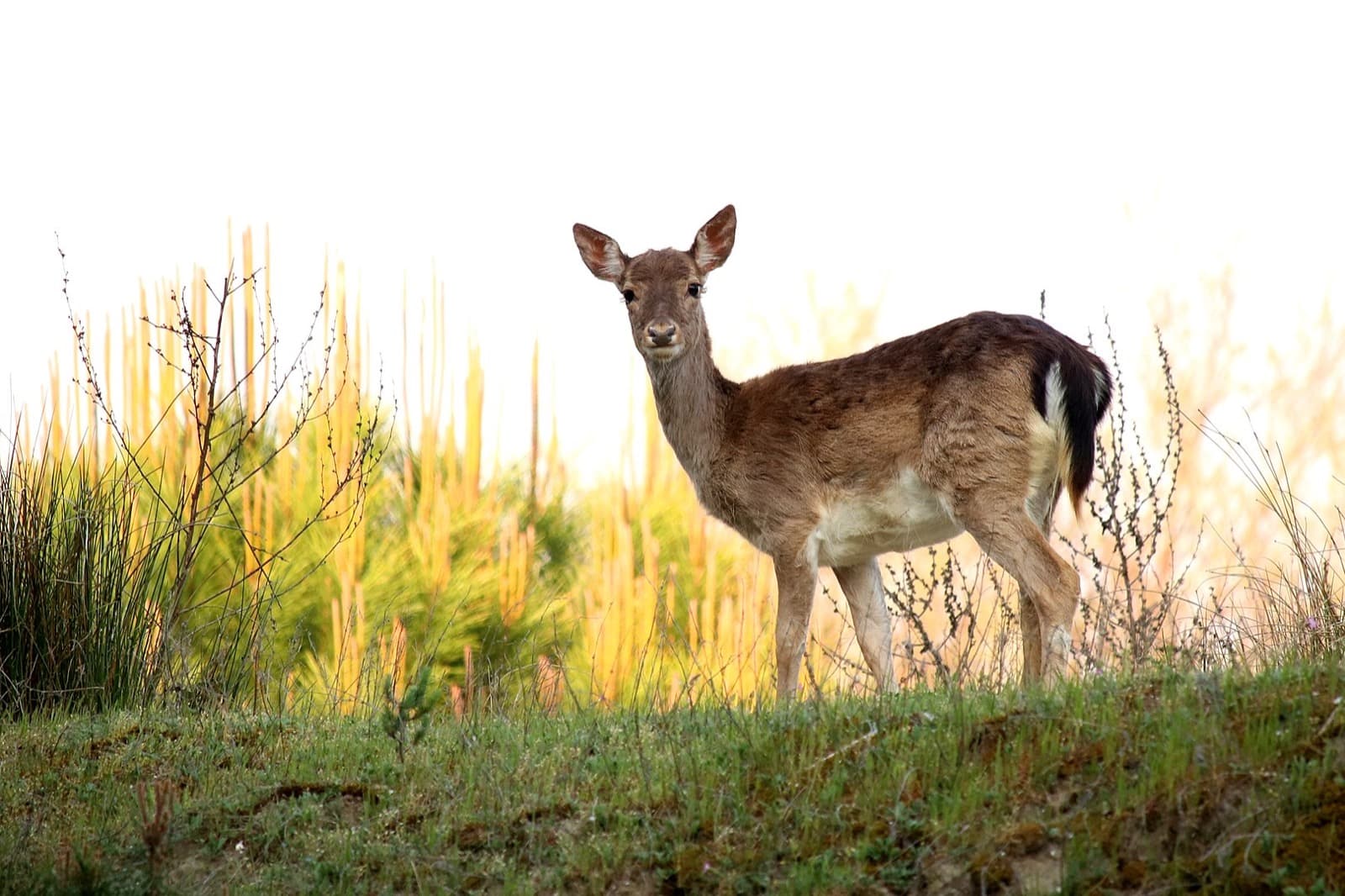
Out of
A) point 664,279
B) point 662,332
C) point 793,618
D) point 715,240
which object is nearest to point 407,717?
point 793,618

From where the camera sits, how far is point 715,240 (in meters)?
8.19

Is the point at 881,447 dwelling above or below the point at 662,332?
below

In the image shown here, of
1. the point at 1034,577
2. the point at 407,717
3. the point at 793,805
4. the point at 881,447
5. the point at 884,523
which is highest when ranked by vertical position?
the point at 881,447

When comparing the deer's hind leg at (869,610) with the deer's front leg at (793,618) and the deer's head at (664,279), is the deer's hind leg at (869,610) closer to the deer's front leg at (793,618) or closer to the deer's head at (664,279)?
the deer's front leg at (793,618)

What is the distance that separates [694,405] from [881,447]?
113cm

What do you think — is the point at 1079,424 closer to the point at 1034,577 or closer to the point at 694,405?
the point at 1034,577

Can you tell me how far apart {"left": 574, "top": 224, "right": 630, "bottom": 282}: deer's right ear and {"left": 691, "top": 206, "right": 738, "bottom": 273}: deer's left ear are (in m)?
0.40

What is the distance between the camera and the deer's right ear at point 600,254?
8.17 m

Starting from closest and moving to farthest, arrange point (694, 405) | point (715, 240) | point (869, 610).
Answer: point (869, 610), point (694, 405), point (715, 240)

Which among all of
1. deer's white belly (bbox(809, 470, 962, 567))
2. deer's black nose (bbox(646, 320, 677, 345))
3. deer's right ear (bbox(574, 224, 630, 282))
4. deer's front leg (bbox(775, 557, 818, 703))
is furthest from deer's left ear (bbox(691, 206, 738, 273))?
deer's front leg (bbox(775, 557, 818, 703))

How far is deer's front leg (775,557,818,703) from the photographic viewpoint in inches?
278

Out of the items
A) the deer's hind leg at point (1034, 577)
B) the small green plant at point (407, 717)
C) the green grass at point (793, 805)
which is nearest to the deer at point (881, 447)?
the deer's hind leg at point (1034, 577)

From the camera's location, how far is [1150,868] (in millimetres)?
3934

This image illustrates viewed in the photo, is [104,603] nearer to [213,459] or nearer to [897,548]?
[897,548]
